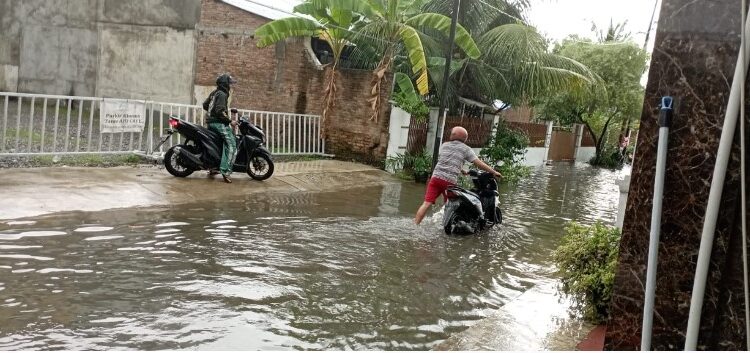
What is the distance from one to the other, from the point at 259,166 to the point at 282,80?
232 inches

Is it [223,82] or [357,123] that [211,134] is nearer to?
[223,82]

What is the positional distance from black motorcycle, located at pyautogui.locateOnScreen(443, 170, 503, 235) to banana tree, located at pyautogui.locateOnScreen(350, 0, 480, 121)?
4571 mm

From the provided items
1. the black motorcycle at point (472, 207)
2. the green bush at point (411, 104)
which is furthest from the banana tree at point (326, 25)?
the black motorcycle at point (472, 207)

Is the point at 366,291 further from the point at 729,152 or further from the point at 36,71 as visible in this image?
the point at 36,71

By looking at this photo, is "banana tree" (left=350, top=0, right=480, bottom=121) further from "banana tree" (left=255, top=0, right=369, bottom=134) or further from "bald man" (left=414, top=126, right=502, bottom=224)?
"bald man" (left=414, top=126, right=502, bottom=224)

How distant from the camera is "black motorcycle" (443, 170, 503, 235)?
25.9ft

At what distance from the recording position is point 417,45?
12.2 meters

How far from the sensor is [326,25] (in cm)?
1313

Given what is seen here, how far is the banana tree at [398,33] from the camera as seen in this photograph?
12.4 metres

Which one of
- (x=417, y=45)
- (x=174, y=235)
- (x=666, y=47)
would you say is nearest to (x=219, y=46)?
(x=417, y=45)

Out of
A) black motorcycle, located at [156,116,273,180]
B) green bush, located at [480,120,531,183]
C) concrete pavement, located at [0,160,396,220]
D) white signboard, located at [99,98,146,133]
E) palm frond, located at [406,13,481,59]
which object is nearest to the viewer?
concrete pavement, located at [0,160,396,220]

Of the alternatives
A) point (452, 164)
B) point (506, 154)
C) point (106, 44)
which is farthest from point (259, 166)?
point (106, 44)

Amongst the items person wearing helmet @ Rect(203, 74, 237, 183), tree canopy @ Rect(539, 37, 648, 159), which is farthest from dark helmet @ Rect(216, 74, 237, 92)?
tree canopy @ Rect(539, 37, 648, 159)

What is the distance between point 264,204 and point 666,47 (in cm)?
664
